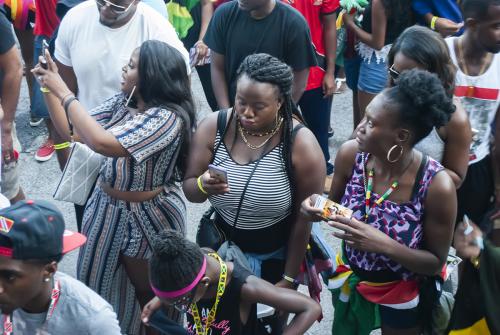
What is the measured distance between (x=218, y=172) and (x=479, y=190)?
1516 mm

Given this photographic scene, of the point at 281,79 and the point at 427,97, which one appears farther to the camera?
the point at 281,79

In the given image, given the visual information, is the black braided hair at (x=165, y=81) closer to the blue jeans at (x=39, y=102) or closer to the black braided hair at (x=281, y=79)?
the black braided hair at (x=281, y=79)

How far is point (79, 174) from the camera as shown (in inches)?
144

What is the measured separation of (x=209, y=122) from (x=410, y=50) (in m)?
1.02

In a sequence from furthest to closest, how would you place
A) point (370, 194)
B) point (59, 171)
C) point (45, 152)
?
point (45, 152)
point (59, 171)
point (370, 194)

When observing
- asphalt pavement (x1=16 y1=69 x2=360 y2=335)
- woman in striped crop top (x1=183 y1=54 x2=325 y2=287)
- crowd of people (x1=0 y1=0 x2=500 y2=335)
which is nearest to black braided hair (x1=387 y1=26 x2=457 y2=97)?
crowd of people (x1=0 y1=0 x2=500 y2=335)

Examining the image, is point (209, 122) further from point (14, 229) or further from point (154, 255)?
point (14, 229)

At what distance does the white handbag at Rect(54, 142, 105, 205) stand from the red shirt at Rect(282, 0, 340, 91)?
2.05 meters

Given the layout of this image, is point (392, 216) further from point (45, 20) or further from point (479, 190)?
point (45, 20)

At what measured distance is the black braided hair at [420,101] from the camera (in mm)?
3000

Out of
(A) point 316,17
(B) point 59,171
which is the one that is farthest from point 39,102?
(A) point 316,17

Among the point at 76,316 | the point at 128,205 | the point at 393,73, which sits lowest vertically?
the point at 128,205

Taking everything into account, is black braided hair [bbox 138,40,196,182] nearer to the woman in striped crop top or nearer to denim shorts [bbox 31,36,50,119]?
the woman in striped crop top

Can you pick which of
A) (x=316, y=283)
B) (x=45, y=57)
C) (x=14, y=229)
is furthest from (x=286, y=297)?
(x=45, y=57)
